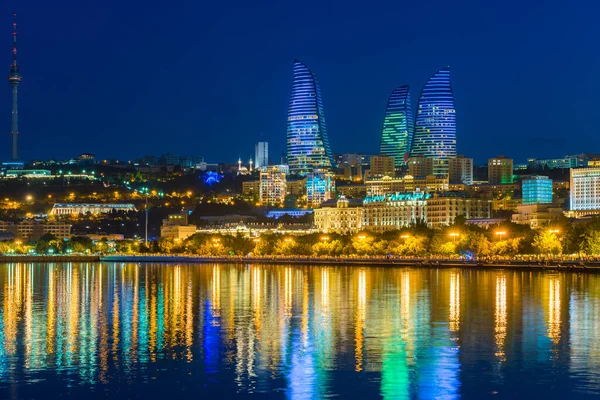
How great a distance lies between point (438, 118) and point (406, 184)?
88.1 ft

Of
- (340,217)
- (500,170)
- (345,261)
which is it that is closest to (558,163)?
(500,170)

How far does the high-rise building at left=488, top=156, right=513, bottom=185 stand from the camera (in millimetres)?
169125

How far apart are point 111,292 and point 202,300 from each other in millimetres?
8601

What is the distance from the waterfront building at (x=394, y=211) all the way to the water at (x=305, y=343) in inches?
3070

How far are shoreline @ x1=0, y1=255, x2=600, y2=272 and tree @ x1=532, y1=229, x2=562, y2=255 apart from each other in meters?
4.93

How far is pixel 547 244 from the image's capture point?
79.1 m

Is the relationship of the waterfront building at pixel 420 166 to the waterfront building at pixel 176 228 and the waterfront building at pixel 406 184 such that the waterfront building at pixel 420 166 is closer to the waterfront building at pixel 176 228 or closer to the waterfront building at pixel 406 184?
the waterfront building at pixel 406 184

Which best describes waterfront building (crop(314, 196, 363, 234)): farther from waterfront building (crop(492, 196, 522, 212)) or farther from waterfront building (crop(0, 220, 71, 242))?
waterfront building (crop(0, 220, 71, 242))

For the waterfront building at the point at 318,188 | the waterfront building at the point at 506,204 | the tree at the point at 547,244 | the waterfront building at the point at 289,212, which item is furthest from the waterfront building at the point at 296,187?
the tree at the point at 547,244

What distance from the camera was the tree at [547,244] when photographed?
259ft

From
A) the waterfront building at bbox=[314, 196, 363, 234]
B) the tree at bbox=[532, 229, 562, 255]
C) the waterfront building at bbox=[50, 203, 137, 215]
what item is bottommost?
the tree at bbox=[532, 229, 562, 255]

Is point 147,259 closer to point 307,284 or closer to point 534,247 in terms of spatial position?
point 534,247

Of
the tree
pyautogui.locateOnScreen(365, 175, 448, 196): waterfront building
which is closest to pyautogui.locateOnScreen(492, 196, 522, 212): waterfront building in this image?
pyautogui.locateOnScreen(365, 175, 448, 196): waterfront building

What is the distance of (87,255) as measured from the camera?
369ft
